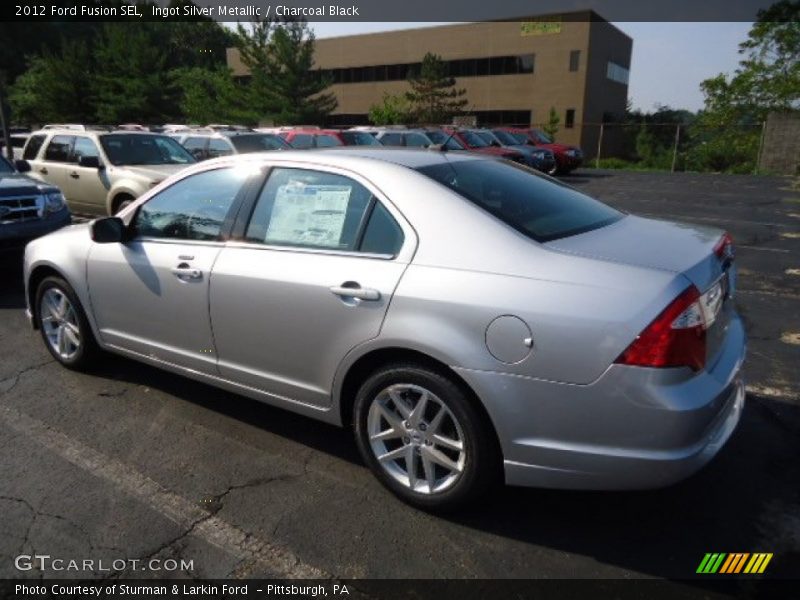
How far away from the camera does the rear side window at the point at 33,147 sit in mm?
10836

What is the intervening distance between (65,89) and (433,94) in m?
25.1

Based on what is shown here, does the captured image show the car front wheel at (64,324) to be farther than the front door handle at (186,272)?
Yes

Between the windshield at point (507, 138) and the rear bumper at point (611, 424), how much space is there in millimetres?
19422

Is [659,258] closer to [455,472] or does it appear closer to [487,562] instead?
[455,472]

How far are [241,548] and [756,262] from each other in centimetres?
768

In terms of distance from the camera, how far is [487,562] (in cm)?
251

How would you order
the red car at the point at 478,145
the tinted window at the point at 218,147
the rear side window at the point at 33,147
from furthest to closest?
1. the red car at the point at 478,145
2. the tinted window at the point at 218,147
3. the rear side window at the point at 33,147

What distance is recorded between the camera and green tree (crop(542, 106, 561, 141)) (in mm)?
40213

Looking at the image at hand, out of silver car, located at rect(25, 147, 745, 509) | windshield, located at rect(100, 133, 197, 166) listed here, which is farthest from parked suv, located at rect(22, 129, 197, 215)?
silver car, located at rect(25, 147, 745, 509)

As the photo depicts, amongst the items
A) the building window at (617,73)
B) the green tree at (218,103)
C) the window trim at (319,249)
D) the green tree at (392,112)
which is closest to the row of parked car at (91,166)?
the window trim at (319,249)

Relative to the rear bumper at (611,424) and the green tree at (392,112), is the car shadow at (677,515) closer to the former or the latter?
the rear bumper at (611,424)

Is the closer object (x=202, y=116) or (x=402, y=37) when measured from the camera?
(x=202, y=116)

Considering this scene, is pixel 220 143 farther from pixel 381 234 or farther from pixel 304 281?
pixel 381 234

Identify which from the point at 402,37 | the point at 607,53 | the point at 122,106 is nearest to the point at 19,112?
the point at 122,106
